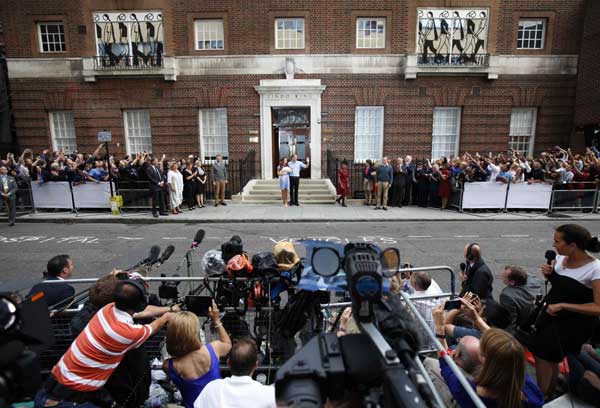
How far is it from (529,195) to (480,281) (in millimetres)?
10931

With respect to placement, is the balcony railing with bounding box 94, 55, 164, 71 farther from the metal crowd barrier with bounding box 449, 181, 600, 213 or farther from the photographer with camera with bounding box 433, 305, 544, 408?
the photographer with camera with bounding box 433, 305, 544, 408

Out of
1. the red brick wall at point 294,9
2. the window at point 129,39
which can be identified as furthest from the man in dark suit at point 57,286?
the window at point 129,39

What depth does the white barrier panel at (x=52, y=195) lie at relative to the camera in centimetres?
1300

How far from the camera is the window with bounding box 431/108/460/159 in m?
16.9

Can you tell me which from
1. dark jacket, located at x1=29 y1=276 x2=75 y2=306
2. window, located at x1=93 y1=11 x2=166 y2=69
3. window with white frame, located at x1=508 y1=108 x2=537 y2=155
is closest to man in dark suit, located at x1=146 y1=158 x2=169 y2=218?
window, located at x1=93 y1=11 x2=166 y2=69

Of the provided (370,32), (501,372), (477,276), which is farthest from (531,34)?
(501,372)

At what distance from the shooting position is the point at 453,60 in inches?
639

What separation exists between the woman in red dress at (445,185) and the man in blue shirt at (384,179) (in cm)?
197

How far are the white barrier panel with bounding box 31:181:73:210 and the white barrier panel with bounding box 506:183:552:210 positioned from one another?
1704 centimetres

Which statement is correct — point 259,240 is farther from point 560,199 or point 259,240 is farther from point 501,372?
point 560,199

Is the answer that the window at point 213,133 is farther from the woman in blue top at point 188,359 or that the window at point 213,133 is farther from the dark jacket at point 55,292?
the woman in blue top at point 188,359

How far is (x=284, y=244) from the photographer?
130 inches

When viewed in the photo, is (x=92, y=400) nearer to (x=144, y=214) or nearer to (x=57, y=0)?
(x=144, y=214)

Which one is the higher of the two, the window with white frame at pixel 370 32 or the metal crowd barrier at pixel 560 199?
the window with white frame at pixel 370 32
